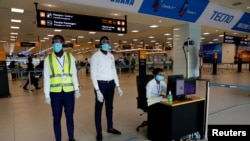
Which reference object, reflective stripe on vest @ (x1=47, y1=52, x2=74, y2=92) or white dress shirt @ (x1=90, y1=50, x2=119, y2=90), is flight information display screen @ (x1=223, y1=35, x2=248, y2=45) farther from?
reflective stripe on vest @ (x1=47, y1=52, x2=74, y2=92)

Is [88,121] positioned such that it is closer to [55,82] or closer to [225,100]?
[55,82]

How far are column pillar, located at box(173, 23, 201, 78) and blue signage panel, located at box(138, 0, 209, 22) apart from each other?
0.67m

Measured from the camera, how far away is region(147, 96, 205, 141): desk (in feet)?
8.28

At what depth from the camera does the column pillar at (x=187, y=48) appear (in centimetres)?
881

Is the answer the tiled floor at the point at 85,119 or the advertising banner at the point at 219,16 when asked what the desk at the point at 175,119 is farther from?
the advertising banner at the point at 219,16

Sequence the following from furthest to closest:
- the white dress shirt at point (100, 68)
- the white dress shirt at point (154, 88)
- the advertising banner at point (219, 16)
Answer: the advertising banner at point (219, 16), the white dress shirt at point (154, 88), the white dress shirt at point (100, 68)

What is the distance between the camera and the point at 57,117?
8.25 feet

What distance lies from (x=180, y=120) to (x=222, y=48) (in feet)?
75.2

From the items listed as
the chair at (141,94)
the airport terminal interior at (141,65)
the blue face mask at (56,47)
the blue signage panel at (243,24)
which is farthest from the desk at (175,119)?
the blue signage panel at (243,24)

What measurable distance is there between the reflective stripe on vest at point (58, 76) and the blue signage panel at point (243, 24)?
10.2 metres

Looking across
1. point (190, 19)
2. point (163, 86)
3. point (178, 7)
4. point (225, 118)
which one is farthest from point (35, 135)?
point (190, 19)

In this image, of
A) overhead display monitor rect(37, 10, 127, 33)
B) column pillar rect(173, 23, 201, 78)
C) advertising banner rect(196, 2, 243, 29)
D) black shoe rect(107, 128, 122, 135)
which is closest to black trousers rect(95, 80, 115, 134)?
black shoe rect(107, 128, 122, 135)

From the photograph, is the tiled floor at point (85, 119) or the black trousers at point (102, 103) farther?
the tiled floor at point (85, 119)

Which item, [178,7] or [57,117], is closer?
[57,117]
